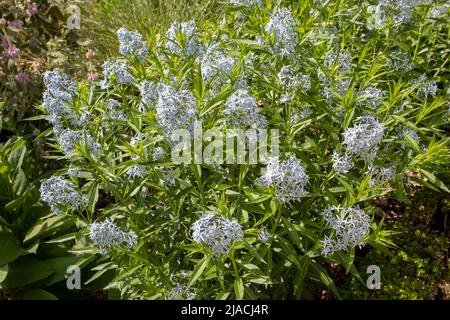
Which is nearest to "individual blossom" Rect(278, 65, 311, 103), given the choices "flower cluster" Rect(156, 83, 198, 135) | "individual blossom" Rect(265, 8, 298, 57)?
"individual blossom" Rect(265, 8, 298, 57)

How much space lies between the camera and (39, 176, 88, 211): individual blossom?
2.90 m

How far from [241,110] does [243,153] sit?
0.24m

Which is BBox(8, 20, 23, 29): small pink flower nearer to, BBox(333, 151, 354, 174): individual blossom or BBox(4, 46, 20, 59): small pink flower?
BBox(4, 46, 20, 59): small pink flower

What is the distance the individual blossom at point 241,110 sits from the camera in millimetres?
2607

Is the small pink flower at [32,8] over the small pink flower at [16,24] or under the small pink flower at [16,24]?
over

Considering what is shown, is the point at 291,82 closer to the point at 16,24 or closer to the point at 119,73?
the point at 119,73

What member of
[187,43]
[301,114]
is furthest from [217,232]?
[187,43]

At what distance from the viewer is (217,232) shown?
246cm

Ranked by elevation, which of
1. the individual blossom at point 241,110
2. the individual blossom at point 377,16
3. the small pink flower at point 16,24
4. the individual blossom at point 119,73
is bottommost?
the individual blossom at point 241,110

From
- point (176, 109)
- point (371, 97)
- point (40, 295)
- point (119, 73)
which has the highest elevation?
point (119, 73)

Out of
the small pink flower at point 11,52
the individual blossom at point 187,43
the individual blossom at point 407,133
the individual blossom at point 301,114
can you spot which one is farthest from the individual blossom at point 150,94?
the small pink flower at point 11,52

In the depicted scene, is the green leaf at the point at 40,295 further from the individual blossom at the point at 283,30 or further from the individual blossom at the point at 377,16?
the individual blossom at the point at 377,16

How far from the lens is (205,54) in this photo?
313 centimetres

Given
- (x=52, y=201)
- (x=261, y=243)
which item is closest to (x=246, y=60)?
(x=261, y=243)
